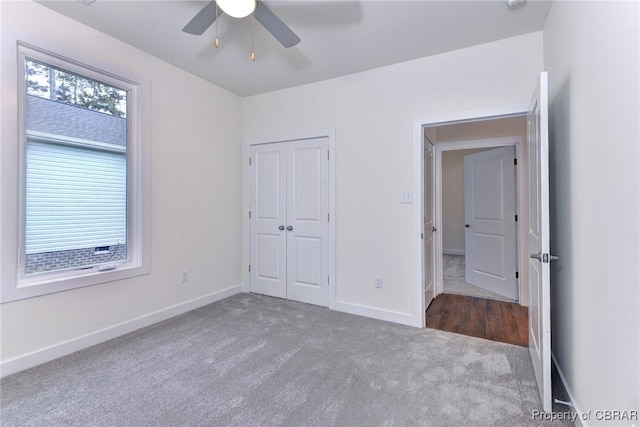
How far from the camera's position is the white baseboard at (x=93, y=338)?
202cm

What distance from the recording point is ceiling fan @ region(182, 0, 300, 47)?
1686 millimetres

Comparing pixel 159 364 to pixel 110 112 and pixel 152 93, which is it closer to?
pixel 110 112

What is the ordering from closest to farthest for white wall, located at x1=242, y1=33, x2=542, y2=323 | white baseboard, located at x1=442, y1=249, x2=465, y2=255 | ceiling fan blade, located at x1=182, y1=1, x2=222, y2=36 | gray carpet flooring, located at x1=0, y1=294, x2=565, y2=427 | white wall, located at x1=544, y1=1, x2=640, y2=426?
1. white wall, located at x1=544, y1=1, x2=640, y2=426
2. gray carpet flooring, located at x1=0, y1=294, x2=565, y2=427
3. ceiling fan blade, located at x1=182, y1=1, x2=222, y2=36
4. white wall, located at x1=242, y1=33, x2=542, y2=323
5. white baseboard, located at x1=442, y1=249, x2=465, y2=255

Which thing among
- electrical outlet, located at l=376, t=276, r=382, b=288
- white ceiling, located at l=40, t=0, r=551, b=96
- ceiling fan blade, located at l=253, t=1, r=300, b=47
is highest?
white ceiling, located at l=40, t=0, r=551, b=96

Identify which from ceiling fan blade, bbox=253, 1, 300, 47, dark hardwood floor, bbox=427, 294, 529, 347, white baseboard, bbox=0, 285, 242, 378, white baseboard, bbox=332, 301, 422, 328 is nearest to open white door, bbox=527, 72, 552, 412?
dark hardwood floor, bbox=427, 294, 529, 347

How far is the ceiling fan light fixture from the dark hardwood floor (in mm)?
3050

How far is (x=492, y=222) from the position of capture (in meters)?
3.96

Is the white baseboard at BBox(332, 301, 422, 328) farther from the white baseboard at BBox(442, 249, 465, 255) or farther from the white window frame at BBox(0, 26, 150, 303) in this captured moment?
the white baseboard at BBox(442, 249, 465, 255)

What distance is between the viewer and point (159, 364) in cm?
213

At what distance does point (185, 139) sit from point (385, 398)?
3122mm

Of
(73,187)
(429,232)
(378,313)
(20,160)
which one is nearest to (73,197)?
(73,187)

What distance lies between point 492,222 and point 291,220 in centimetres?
278

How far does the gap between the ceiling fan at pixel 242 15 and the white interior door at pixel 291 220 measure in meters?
1.52

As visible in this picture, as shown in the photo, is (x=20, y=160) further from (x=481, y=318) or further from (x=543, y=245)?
(x=481, y=318)
